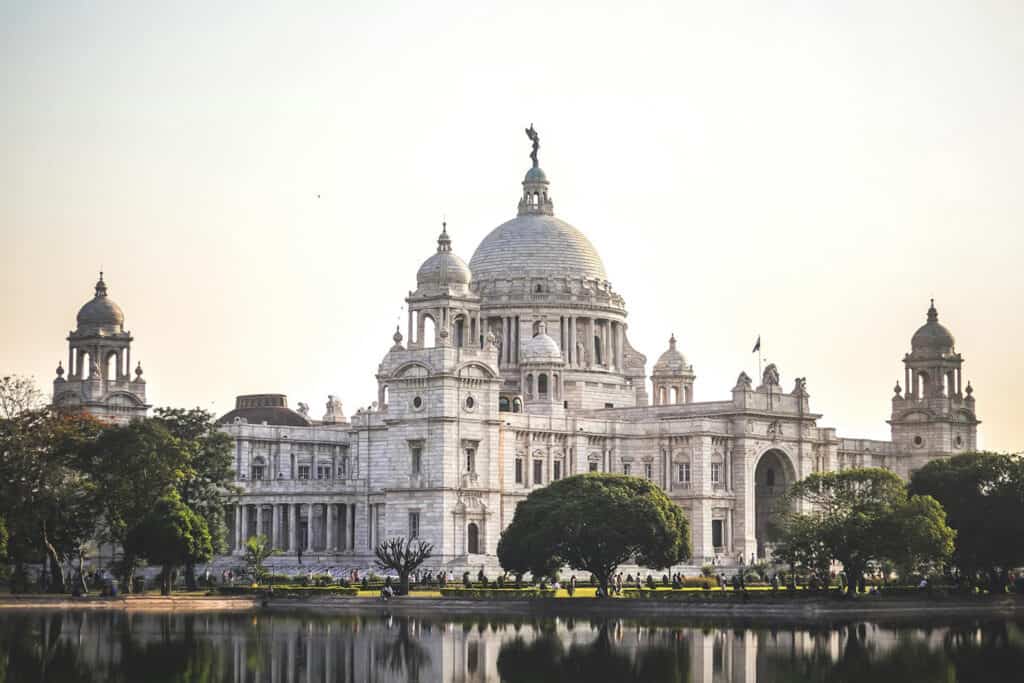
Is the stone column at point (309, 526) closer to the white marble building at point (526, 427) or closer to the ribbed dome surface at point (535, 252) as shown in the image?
the white marble building at point (526, 427)

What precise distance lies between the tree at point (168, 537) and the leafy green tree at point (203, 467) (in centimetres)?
591

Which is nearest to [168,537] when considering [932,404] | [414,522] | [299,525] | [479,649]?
[414,522]

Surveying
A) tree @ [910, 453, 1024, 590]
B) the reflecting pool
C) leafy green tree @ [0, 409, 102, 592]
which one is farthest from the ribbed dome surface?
the reflecting pool

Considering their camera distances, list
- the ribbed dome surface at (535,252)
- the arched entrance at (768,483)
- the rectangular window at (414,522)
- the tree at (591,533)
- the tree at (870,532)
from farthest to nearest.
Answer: the ribbed dome surface at (535,252) → the arched entrance at (768,483) → the rectangular window at (414,522) → the tree at (591,533) → the tree at (870,532)

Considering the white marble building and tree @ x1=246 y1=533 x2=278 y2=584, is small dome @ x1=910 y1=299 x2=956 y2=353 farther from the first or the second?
tree @ x1=246 y1=533 x2=278 y2=584

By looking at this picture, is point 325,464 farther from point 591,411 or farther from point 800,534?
point 800,534

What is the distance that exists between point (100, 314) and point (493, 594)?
49.0m

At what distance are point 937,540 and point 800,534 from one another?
708 cm

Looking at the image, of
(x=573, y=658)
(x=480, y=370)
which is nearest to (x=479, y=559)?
(x=480, y=370)

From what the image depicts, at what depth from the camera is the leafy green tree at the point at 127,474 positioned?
11575 centimetres

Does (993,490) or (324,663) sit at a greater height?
(993,490)

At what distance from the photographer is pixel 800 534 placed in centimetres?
11569

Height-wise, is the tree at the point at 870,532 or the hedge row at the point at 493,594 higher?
the tree at the point at 870,532

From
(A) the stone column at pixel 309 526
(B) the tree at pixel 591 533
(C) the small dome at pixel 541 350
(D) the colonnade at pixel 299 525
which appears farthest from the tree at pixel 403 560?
(C) the small dome at pixel 541 350
